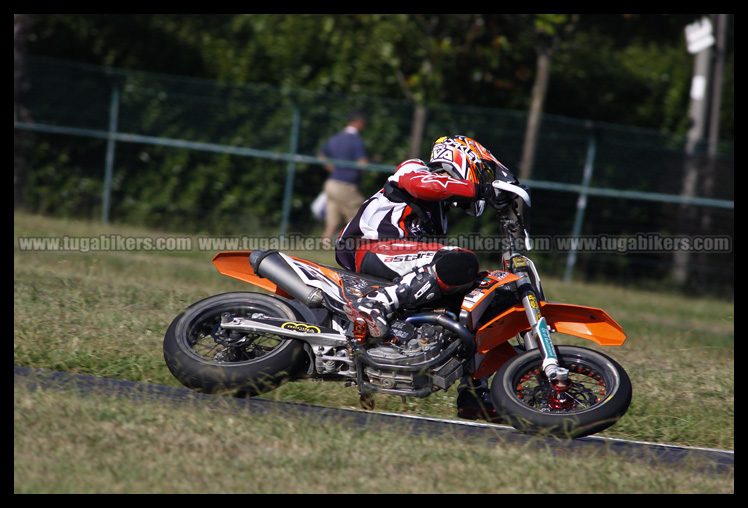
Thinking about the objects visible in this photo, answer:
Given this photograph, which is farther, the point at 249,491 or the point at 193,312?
the point at 193,312

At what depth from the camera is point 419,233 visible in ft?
18.2

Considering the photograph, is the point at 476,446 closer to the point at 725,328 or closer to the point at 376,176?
the point at 725,328

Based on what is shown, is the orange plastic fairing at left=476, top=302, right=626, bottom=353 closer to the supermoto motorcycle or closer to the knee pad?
the supermoto motorcycle

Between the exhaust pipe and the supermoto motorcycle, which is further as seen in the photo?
the exhaust pipe

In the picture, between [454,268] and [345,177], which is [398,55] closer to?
[345,177]

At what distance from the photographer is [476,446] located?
15.9ft

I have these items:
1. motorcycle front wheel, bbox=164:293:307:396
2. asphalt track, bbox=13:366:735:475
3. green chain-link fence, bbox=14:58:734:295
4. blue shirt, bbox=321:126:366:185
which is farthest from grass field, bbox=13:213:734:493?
green chain-link fence, bbox=14:58:734:295

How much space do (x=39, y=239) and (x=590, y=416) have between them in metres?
8.66

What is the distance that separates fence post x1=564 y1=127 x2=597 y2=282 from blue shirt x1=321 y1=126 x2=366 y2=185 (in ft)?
→ 12.0

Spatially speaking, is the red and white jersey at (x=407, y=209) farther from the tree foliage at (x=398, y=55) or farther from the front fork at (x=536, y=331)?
the tree foliage at (x=398, y=55)

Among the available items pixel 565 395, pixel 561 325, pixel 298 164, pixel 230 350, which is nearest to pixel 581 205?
pixel 298 164

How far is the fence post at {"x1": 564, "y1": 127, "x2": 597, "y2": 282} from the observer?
1372 centimetres

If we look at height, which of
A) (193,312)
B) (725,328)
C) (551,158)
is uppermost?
(551,158)

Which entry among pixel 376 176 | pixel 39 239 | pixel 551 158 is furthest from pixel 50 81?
pixel 551 158
